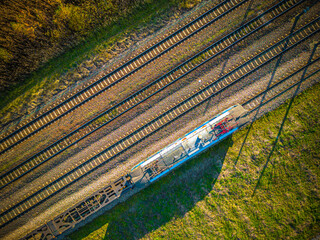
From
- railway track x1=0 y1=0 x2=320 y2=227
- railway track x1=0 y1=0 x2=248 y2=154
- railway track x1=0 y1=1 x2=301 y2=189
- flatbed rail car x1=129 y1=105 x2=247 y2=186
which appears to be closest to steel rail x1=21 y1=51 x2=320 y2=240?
flatbed rail car x1=129 y1=105 x2=247 y2=186

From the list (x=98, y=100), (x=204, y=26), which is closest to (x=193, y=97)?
(x=204, y=26)

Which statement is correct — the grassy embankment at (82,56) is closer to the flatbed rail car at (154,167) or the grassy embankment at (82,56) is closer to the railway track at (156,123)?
the railway track at (156,123)

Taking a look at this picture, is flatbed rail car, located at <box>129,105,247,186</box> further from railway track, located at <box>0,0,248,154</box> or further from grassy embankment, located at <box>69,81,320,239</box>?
railway track, located at <box>0,0,248,154</box>

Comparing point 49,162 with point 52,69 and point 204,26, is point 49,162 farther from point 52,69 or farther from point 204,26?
point 204,26

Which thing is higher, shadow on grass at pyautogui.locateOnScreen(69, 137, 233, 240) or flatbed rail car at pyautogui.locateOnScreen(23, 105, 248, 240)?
flatbed rail car at pyautogui.locateOnScreen(23, 105, 248, 240)

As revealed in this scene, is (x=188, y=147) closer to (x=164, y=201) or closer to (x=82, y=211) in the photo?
(x=164, y=201)

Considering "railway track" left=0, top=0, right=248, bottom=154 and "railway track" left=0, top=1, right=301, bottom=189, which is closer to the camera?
"railway track" left=0, top=0, right=248, bottom=154

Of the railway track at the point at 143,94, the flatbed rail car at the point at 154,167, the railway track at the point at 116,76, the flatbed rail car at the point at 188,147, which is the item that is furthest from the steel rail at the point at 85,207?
the railway track at the point at 116,76

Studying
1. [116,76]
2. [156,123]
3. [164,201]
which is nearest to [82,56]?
[116,76]
